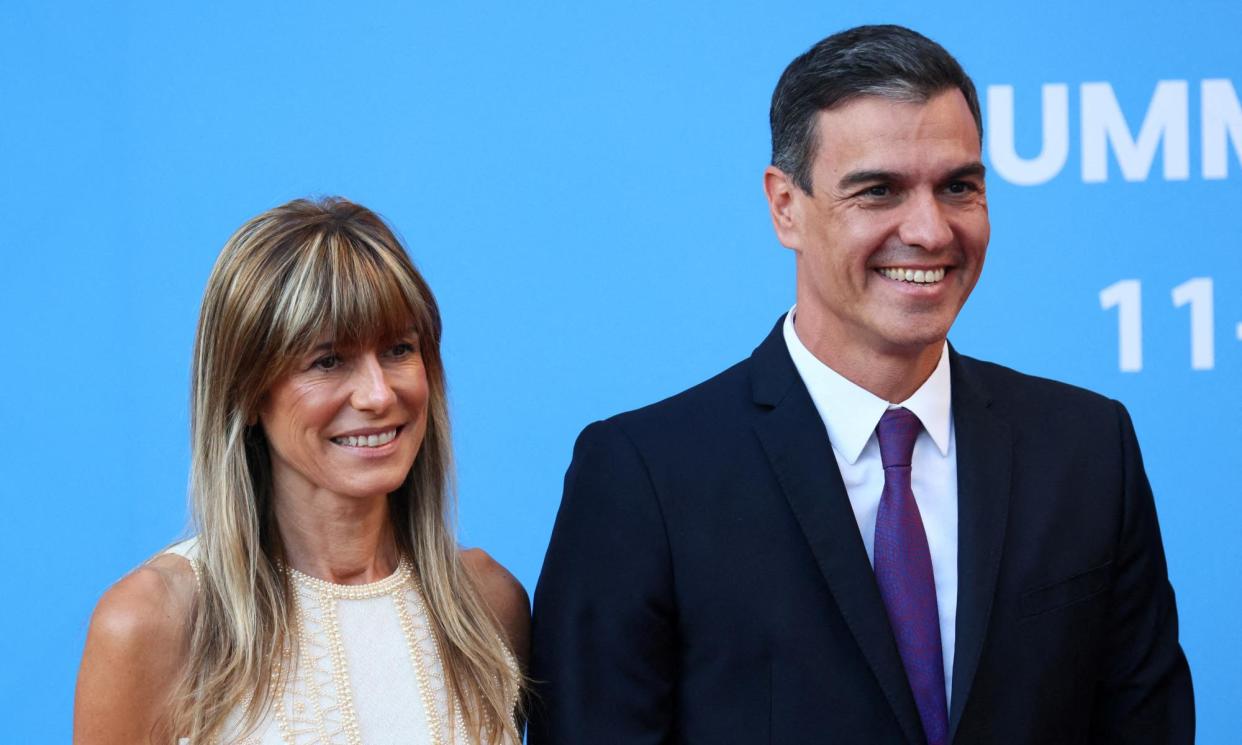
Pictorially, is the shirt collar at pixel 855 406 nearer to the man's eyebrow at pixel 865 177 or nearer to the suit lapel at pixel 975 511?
the suit lapel at pixel 975 511

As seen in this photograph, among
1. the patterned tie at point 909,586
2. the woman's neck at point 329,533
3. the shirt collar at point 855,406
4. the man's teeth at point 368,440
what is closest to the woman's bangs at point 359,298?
the man's teeth at point 368,440

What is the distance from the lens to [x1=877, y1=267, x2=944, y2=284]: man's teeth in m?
1.72

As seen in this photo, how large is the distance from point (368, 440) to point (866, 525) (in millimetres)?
571

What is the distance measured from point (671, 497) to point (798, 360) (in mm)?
225

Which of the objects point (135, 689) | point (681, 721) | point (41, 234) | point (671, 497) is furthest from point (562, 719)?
point (41, 234)

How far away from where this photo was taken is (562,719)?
1.80 meters

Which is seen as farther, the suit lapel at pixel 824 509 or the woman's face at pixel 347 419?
the woman's face at pixel 347 419

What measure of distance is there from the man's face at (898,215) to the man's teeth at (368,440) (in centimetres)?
53

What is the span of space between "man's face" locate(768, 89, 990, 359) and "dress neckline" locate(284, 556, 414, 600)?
63 centimetres

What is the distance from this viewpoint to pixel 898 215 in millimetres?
1723

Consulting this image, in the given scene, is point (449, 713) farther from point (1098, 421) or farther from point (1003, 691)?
point (1098, 421)

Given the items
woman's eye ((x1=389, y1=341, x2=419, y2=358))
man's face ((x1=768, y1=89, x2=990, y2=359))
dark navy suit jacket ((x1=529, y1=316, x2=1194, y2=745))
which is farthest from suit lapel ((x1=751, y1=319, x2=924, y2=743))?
woman's eye ((x1=389, y1=341, x2=419, y2=358))

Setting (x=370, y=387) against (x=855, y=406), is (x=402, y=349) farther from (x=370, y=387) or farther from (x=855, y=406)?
(x=855, y=406)

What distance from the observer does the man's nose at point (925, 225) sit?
1698 mm
